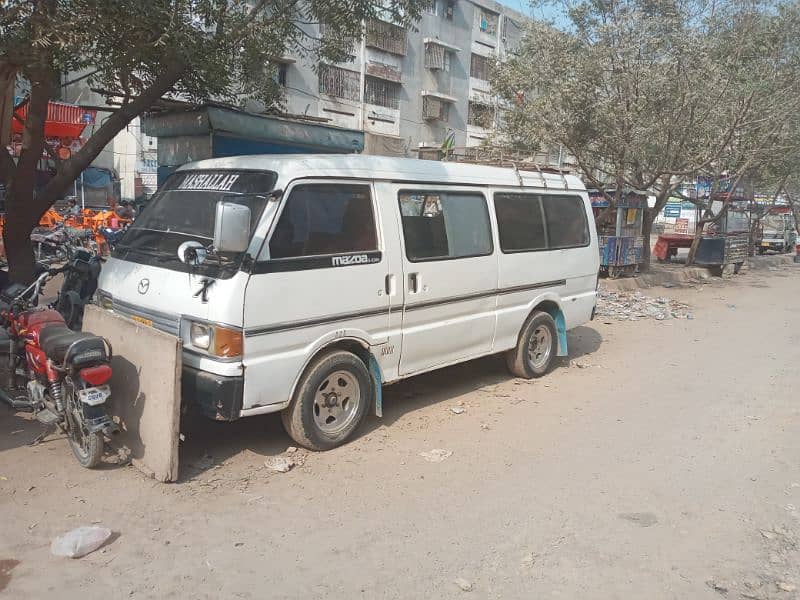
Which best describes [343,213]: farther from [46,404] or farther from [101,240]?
[101,240]

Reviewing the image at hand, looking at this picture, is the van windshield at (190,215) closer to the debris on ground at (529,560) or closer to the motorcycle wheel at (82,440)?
the motorcycle wheel at (82,440)

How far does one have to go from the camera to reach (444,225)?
5.52 metres

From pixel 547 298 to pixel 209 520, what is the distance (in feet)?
14.0

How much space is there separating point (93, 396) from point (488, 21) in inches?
1557

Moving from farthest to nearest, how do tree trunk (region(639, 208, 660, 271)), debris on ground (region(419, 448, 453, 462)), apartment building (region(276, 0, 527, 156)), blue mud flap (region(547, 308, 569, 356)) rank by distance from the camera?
apartment building (region(276, 0, 527, 156)) → tree trunk (region(639, 208, 660, 271)) → blue mud flap (region(547, 308, 569, 356)) → debris on ground (region(419, 448, 453, 462))

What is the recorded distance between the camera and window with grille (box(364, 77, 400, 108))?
32.7m

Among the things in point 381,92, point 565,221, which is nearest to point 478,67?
point 381,92

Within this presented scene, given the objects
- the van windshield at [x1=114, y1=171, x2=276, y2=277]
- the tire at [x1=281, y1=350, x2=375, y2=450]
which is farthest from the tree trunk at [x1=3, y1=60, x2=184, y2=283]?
the tire at [x1=281, y1=350, x2=375, y2=450]

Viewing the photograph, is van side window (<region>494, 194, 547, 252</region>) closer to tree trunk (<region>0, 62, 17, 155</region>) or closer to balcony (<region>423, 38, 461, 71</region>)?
tree trunk (<region>0, 62, 17, 155</region>)

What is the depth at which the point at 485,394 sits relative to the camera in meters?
6.48

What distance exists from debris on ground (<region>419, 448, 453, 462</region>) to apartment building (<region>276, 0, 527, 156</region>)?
76.3ft

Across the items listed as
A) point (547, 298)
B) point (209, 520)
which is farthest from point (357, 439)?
point (547, 298)

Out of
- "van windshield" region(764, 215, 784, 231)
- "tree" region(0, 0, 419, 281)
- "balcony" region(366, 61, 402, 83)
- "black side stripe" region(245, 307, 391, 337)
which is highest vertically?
"balcony" region(366, 61, 402, 83)

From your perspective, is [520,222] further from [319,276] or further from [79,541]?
[79,541]
